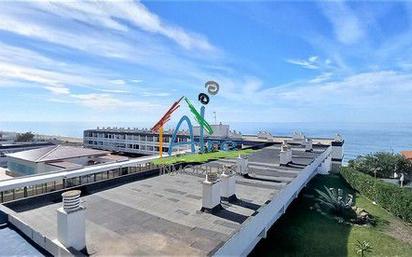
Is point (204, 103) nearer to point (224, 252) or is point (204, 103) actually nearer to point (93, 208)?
point (93, 208)

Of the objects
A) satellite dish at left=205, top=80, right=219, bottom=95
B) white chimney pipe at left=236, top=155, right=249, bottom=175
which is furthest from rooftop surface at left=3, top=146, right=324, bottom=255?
satellite dish at left=205, top=80, right=219, bottom=95

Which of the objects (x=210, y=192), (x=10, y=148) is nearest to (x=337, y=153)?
(x=210, y=192)

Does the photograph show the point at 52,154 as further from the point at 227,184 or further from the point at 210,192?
the point at 210,192

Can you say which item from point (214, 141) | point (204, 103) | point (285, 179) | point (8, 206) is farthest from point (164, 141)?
point (8, 206)

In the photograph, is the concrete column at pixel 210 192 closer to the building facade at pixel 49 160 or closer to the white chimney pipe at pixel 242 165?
the white chimney pipe at pixel 242 165

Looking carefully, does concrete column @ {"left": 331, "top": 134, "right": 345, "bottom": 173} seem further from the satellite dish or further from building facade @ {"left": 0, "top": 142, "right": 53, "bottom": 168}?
building facade @ {"left": 0, "top": 142, "right": 53, "bottom": 168}

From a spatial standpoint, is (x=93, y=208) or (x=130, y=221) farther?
(x=93, y=208)

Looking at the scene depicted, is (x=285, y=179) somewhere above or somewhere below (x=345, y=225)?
above
